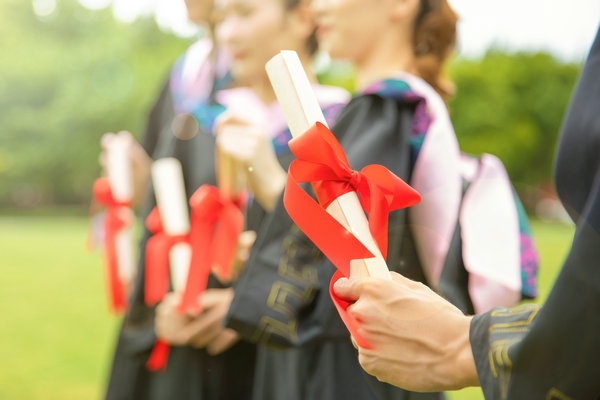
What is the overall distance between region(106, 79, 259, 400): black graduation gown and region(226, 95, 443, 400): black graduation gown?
0.28 metres

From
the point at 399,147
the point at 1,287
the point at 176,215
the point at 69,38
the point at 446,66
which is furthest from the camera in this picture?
the point at 69,38

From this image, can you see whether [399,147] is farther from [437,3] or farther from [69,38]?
[69,38]

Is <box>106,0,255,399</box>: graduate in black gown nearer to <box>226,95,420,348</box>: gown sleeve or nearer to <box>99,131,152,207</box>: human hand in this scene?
<box>99,131,152,207</box>: human hand

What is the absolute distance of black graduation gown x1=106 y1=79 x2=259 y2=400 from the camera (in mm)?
933

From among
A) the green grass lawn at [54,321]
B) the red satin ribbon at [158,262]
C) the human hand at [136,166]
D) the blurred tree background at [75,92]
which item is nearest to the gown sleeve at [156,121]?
the human hand at [136,166]

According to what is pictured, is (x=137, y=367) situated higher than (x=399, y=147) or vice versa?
(x=399, y=147)

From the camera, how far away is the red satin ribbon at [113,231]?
1.15 m

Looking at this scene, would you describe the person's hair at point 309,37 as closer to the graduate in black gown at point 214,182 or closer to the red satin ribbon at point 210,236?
the graduate in black gown at point 214,182

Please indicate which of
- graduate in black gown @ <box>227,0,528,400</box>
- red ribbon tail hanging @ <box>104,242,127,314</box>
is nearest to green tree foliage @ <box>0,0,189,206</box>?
red ribbon tail hanging @ <box>104,242,127,314</box>

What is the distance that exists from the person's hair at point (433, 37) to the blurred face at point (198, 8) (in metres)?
0.48

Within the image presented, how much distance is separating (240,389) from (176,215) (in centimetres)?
27

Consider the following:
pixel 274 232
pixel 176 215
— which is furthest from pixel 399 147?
pixel 176 215

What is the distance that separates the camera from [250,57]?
89cm

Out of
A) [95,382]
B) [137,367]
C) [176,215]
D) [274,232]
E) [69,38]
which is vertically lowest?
[69,38]
